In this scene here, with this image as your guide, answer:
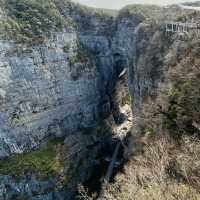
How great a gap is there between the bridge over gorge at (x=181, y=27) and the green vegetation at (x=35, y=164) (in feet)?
78.9

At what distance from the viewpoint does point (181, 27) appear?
5006 cm

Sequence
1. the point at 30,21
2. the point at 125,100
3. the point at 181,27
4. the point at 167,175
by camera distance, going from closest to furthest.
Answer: the point at 167,175 → the point at 181,27 → the point at 30,21 → the point at 125,100

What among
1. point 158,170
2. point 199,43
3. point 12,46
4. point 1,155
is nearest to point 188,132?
point 158,170

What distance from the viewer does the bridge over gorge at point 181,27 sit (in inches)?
1802

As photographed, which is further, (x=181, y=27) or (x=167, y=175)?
(x=181, y=27)

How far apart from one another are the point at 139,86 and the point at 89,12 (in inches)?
1302

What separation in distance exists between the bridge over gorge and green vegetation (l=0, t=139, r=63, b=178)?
24055 mm

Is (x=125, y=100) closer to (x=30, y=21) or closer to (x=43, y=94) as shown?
(x=43, y=94)

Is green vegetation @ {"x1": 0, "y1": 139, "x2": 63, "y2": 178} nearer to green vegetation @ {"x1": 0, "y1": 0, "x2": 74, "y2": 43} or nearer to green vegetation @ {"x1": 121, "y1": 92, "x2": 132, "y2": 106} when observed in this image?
green vegetation @ {"x1": 0, "y1": 0, "x2": 74, "y2": 43}

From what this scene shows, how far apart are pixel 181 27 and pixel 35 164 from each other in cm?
2719

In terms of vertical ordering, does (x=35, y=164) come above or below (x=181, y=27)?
below

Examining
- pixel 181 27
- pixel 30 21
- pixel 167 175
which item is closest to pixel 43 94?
pixel 30 21

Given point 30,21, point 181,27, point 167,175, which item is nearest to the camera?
point 167,175

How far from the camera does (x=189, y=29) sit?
4638cm
